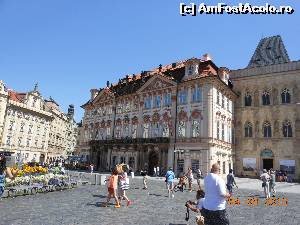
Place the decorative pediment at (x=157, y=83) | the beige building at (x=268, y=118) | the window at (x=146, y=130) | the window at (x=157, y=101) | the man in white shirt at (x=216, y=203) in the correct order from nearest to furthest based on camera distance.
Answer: the man in white shirt at (x=216, y=203), the beige building at (x=268, y=118), the decorative pediment at (x=157, y=83), the window at (x=157, y=101), the window at (x=146, y=130)

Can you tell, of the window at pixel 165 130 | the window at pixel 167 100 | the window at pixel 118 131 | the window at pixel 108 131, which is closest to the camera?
the window at pixel 165 130

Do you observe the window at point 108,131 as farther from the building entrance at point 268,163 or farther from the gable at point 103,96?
the building entrance at point 268,163

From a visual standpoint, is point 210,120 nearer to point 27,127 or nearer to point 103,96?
point 103,96

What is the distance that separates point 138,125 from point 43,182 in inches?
1022

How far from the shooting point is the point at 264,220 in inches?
468

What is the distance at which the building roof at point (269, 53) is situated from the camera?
49216 millimetres

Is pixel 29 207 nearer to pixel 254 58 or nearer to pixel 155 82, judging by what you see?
pixel 155 82

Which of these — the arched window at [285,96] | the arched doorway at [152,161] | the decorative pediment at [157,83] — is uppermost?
the decorative pediment at [157,83]

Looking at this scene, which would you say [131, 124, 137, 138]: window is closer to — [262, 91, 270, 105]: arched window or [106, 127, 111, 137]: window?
[106, 127, 111, 137]: window

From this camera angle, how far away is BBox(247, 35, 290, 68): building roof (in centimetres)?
4922

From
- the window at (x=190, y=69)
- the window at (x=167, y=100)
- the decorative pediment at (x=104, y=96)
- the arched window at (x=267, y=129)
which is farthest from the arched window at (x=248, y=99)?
the decorative pediment at (x=104, y=96)

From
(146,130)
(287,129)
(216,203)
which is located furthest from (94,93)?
(216,203)

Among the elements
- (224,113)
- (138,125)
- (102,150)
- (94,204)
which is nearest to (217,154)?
(224,113)

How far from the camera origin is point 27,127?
6556 centimetres
